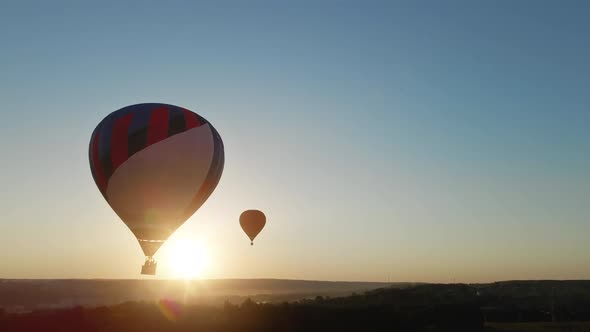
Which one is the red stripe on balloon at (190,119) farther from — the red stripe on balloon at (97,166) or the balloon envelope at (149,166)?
the red stripe on balloon at (97,166)

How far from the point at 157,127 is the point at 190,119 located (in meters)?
2.29

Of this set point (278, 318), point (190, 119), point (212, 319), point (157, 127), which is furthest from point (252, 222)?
point (157, 127)

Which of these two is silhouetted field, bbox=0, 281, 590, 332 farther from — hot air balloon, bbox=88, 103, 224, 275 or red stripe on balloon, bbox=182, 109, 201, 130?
red stripe on balloon, bbox=182, 109, 201, 130

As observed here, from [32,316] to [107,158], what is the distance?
35.9 ft

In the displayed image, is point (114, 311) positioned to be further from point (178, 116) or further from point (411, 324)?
point (411, 324)

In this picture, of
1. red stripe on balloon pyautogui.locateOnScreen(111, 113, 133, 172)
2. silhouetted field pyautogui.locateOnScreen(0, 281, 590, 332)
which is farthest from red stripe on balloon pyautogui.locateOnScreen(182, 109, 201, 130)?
silhouetted field pyautogui.locateOnScreen(0, 281, 590, 332)

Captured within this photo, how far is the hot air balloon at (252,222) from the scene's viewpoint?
4903 cm

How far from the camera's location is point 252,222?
49.5m

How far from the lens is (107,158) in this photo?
35.5 meters

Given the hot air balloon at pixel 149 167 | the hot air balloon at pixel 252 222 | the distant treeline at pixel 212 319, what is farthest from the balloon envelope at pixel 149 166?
the hot air balloon at pixel 252 222

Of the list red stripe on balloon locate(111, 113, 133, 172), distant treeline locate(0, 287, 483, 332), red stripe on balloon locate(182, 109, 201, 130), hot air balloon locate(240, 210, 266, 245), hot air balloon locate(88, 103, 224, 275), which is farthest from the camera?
hot air balloon locate(240, 210, 266, 245)

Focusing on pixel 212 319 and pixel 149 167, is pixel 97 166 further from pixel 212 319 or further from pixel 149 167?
pixel 212 319

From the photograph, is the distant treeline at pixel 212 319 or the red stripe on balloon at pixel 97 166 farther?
the distant treeline at pixel 212 319

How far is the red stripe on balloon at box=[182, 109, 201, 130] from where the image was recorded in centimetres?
3712
